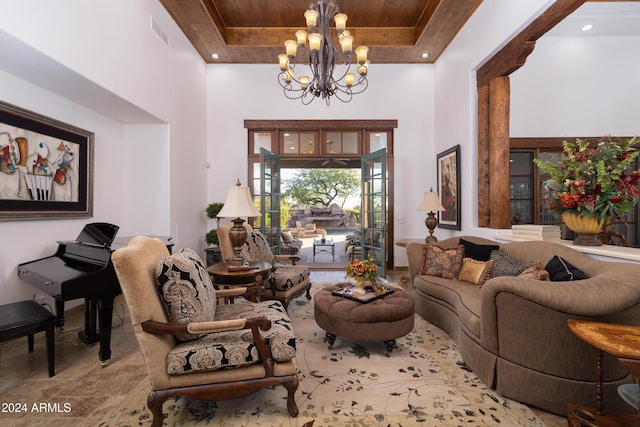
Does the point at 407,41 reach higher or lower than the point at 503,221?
higher

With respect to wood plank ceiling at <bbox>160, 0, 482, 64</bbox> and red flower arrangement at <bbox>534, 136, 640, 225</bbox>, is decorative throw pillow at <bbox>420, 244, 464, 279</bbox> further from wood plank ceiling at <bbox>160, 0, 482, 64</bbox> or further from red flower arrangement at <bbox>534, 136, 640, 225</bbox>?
wood plank ceiling at <bbox>160, 0, 482, 64</bbox>

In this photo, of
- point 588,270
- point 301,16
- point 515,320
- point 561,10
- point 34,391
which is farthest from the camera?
point 301,16

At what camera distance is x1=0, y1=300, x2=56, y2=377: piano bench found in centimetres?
200

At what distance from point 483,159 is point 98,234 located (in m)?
4.84

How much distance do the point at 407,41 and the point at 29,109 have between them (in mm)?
5474

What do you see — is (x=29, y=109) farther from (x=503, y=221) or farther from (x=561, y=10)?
(x=503, y=221)

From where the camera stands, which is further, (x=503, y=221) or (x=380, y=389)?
(x=503, y=221)

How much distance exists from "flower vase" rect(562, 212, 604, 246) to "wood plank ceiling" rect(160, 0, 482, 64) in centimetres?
328

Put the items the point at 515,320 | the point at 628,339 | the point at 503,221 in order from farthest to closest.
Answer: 1. the point at 503,221
2. the point at 515,320
3. the point at 628,339

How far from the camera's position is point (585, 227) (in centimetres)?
264

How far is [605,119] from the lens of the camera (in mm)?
5141

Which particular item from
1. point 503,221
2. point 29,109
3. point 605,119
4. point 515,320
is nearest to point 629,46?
point 605,119

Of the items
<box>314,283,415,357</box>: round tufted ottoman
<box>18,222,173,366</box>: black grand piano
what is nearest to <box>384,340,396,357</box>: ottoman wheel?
<box>314,283,415,357</box>: round tufted ottoman

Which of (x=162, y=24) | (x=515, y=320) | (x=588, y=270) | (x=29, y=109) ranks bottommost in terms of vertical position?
(x=515, y=320)
